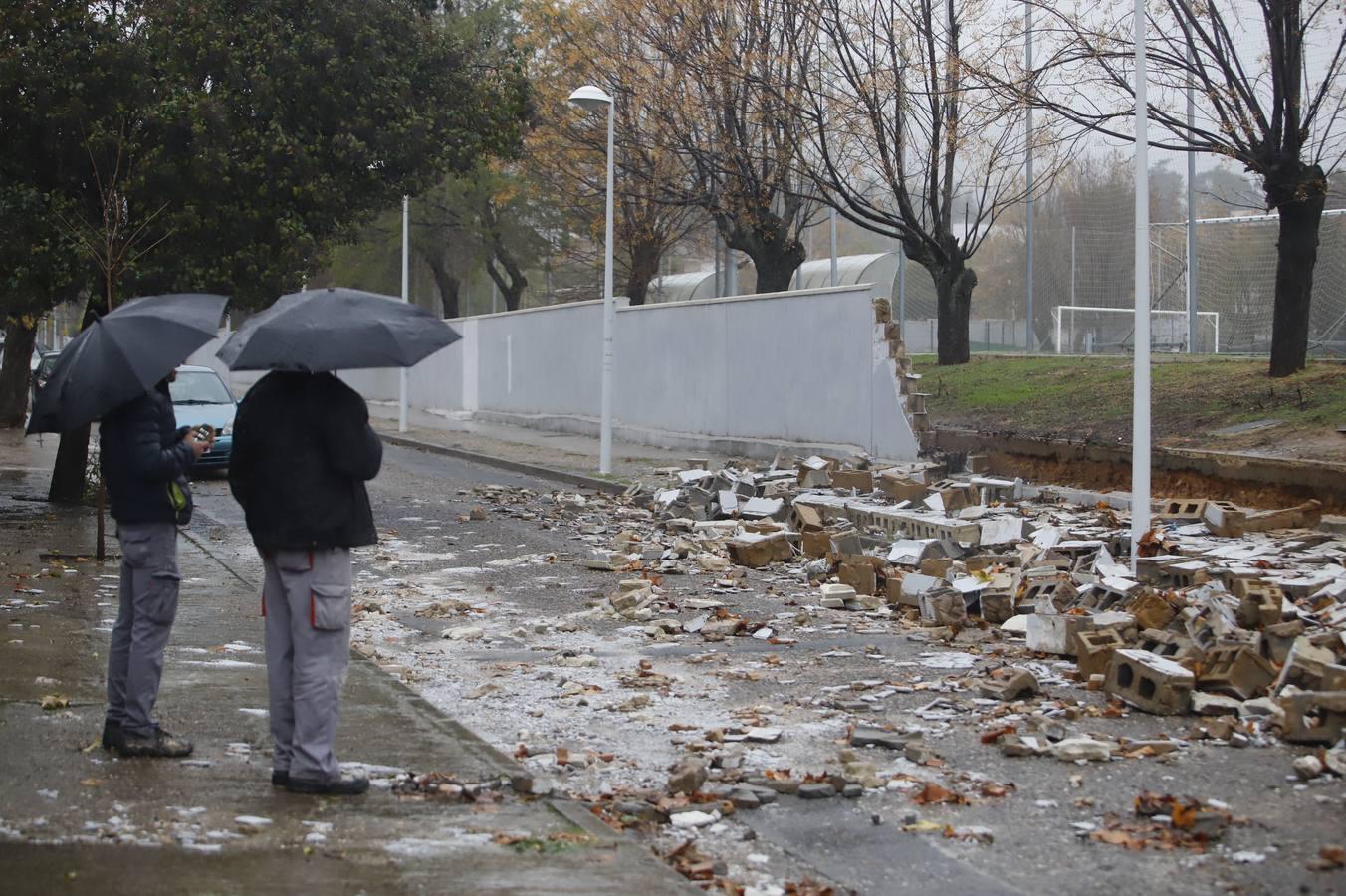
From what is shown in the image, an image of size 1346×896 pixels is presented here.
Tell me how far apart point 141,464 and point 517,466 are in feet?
57.7

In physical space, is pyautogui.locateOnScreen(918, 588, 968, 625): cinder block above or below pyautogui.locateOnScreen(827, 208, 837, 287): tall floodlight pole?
below

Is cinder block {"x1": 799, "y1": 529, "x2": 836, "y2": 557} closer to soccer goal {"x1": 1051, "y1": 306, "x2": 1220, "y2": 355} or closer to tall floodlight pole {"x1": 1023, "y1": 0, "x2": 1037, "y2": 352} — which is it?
tall floodlight pole {"x1": 1023, "y1": 0, "x2": 1037, "y2": 352}

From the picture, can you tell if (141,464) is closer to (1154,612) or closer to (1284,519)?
(1154,612)

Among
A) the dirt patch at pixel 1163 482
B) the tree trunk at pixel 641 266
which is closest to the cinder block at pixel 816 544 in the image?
the dirt patch at pixel 1163 482

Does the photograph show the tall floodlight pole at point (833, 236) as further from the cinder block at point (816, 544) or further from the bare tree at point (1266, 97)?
the cinder block at point (816, 544)

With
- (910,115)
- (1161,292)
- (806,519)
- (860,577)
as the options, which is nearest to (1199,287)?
(1161,292)

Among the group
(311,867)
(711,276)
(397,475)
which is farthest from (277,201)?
(711,276)

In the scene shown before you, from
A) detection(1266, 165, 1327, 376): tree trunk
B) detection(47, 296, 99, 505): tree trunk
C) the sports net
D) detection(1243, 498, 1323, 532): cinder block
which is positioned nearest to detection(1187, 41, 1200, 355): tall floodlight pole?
the sports net

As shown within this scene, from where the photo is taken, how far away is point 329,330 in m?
5.50

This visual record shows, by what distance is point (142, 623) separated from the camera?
594 centimetres

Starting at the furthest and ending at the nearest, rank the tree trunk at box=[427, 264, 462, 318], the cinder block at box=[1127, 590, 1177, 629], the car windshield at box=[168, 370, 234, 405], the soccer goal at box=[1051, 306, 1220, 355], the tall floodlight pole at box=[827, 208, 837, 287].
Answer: the tree trunk at box=[427, 264, 462, 318] < the tall floodlight pole at box=[827, 208, 837, 287] < the soccer goal at box=[1051, 306, 1220, 355] < the car windshield at box=[168, 370, 234, 405] < the cinder block at box=[1127, 590, 1177, 629]

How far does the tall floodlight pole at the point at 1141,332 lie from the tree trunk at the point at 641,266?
950 inches

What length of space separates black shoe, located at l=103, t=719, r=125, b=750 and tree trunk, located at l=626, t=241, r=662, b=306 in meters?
29.4

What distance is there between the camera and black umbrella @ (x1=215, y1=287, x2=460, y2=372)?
17.7 feet
